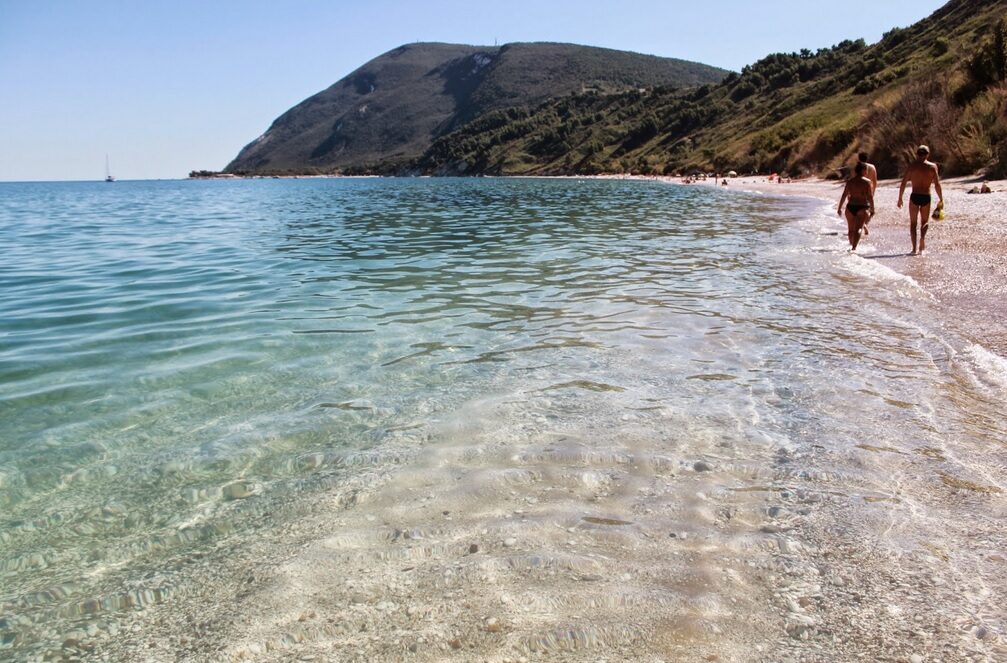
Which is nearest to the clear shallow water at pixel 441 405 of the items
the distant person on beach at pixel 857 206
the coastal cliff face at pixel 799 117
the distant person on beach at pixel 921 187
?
the distant person on beach at pixel 921 187

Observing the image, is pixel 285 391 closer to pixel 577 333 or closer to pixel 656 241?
pixel 577 333

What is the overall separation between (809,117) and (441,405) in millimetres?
61747

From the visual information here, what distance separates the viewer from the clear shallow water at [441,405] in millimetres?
3697

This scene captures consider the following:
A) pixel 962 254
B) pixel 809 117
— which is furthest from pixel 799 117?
pixel 962 254

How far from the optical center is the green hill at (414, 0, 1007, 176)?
87.1 ft

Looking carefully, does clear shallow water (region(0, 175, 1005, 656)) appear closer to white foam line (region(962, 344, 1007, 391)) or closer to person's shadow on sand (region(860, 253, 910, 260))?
white foam line (region(962, 344, 1007, 391))

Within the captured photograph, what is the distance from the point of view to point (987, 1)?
60.1 metres

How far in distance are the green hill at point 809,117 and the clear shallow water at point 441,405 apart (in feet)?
68.9

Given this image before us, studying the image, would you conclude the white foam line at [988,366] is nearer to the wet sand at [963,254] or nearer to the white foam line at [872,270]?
the wet sand at [963,254]

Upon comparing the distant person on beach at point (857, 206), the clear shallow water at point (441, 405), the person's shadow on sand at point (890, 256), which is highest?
the distant person on beach at point (857, 206)

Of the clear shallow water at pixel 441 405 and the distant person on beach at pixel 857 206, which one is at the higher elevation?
the distant person on beach at pixel 857 206

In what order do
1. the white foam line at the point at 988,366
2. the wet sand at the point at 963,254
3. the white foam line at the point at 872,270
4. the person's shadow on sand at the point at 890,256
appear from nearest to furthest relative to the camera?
1. the white foam line at the point at 988,366
2. the wet sand at the point at 963,254
3. the white foam line at the point at 872,270
4. the person's shadow on sand at the point at 890,256

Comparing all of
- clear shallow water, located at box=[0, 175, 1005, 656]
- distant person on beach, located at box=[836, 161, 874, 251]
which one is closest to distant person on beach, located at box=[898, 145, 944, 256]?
distant person on beach, located at box=[836, 161, 874, 251]

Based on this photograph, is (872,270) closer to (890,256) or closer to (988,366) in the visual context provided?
(890,256)
